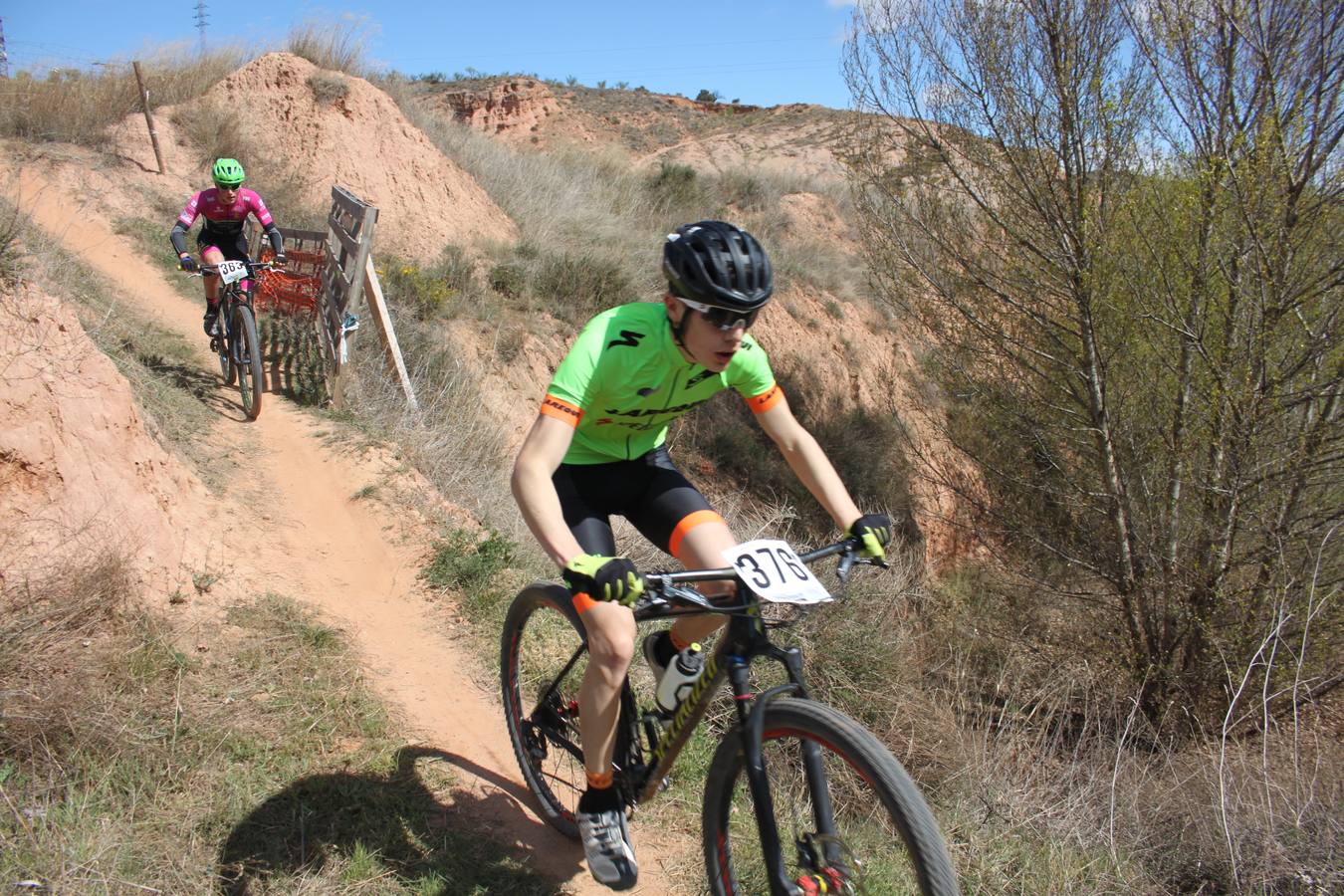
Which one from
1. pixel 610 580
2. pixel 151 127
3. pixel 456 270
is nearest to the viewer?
pixel 610 580

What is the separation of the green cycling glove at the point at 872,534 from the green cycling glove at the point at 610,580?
0.75 meters

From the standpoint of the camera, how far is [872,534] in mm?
2711

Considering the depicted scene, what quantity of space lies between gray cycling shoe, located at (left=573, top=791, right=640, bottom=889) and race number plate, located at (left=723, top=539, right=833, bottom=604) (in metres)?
1.12

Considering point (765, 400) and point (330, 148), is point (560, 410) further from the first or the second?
point (330, 148)

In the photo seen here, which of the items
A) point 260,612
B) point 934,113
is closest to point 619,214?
point 934,113

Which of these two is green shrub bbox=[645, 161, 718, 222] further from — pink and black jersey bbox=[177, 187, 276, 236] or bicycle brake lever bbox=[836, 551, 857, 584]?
bicycle brake lever bbox=[836, 551, 857, 584]

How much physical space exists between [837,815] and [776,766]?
595mm

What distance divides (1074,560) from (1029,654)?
0.94 m

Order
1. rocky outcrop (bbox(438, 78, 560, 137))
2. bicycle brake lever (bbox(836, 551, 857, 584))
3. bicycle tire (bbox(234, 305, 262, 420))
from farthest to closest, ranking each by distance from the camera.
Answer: rocky outcrop (bbox(438, 78, 560, 137)), bicycle tire (bbox(234, 305, 262, 420)), bicycle brake lever (bbox(836, 551, 857, 584))

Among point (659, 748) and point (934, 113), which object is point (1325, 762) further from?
point (934, 113)

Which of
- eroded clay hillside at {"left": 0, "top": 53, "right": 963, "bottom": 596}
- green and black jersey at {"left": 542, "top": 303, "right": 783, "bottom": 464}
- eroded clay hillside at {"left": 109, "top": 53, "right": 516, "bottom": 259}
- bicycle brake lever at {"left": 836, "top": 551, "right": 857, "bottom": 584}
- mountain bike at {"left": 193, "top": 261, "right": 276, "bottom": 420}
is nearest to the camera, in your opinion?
bicycle brake lever at {"left": 836, "top": 551, "right": 857, "bottom": 584}

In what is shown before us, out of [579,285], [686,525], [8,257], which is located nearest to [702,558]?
[686,525]

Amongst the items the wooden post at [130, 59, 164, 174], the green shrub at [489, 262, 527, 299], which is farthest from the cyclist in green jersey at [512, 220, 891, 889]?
the wooden post at [130, 59, 164, 174]

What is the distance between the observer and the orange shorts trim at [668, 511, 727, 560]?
3.11 metres
